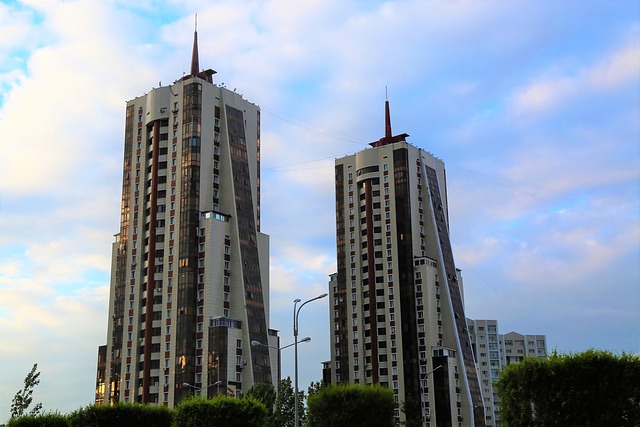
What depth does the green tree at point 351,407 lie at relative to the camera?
189ft

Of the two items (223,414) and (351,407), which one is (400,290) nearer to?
(223,414)

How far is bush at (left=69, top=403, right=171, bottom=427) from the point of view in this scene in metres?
69.1

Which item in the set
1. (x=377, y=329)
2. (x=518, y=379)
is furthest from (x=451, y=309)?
(x=518, y=379)

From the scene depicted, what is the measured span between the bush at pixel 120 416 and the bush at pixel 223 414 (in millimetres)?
5950

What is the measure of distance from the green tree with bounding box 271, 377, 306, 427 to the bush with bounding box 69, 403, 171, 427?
33586 mm

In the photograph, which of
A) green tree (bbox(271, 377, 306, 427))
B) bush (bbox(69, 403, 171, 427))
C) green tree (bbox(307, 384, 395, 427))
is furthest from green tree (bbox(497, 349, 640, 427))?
green tree (bbox(271, 377, 306, 427))

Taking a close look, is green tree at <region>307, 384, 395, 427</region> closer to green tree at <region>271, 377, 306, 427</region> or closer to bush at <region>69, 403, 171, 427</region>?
bush at <region>69, 403, 171, 427</region>

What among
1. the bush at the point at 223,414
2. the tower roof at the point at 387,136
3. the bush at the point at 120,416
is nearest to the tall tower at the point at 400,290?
the tower roof at the point at 387,136

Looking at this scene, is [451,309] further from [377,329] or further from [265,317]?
[265,317]

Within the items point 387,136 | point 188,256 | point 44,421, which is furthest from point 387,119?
point 44,421

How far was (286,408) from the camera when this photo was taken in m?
110

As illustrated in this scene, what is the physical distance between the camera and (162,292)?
131 metres

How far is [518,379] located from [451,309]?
10181cm

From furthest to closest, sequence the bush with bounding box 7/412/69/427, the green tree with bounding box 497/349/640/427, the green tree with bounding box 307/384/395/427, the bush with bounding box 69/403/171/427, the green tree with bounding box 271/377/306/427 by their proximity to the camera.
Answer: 1. the green tree with bounding box 271/377/306/427
2. the bush with bounding box 7/412/69/427
3. the bush with bounding box 69/403/171/427
4. the green tree with bounding box 307/384/395/427
5. the green tree with bounding box 497/349/640/427
